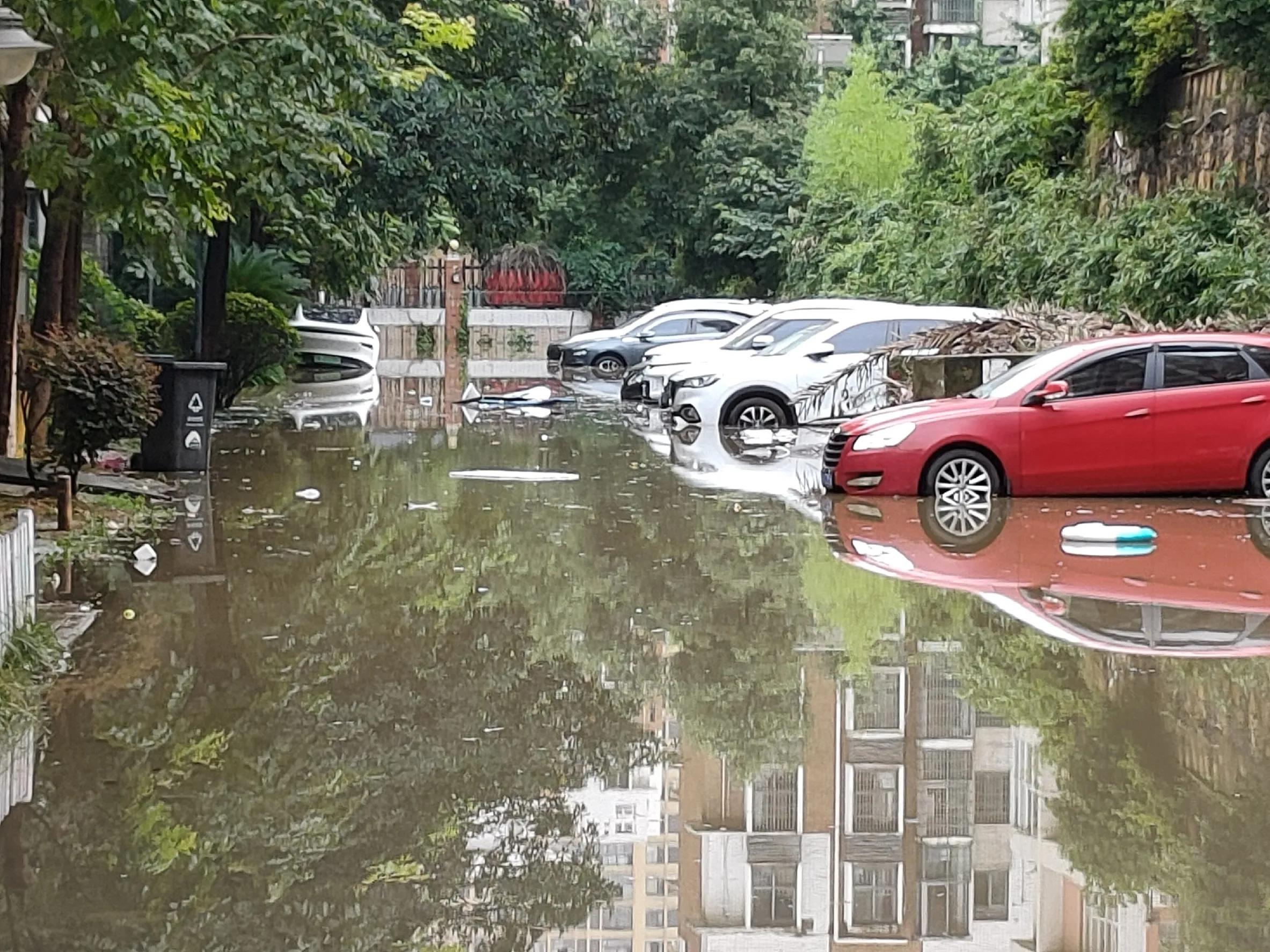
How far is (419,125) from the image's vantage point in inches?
1443

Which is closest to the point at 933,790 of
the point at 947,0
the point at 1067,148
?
the point at 1067,148

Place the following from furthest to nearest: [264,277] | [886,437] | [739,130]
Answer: [739,130], [264,277], [886,437]

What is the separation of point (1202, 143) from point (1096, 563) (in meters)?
16.7

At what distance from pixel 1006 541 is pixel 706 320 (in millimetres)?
23822

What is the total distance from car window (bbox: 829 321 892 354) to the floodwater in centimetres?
957

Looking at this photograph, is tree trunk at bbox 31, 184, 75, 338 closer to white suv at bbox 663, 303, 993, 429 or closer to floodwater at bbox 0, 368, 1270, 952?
floodwater at bbox 0, 368, 1270, 952

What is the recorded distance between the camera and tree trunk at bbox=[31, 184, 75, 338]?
59.5 feet

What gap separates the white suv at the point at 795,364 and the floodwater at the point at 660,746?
30.8 feet

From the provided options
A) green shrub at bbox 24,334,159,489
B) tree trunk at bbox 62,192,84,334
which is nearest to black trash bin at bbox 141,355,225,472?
tree trunk at bbox 62,192,84,334

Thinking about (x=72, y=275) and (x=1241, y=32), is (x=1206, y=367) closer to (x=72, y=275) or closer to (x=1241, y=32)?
(x=1241, y=32)

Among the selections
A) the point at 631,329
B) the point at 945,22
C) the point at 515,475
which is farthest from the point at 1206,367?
the point at 945,22

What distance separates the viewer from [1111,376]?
56.2ft

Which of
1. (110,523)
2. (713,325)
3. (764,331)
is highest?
(713,325)

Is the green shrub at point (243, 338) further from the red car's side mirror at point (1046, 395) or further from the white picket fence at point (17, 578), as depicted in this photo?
the white picket fence at point (17, 578)
